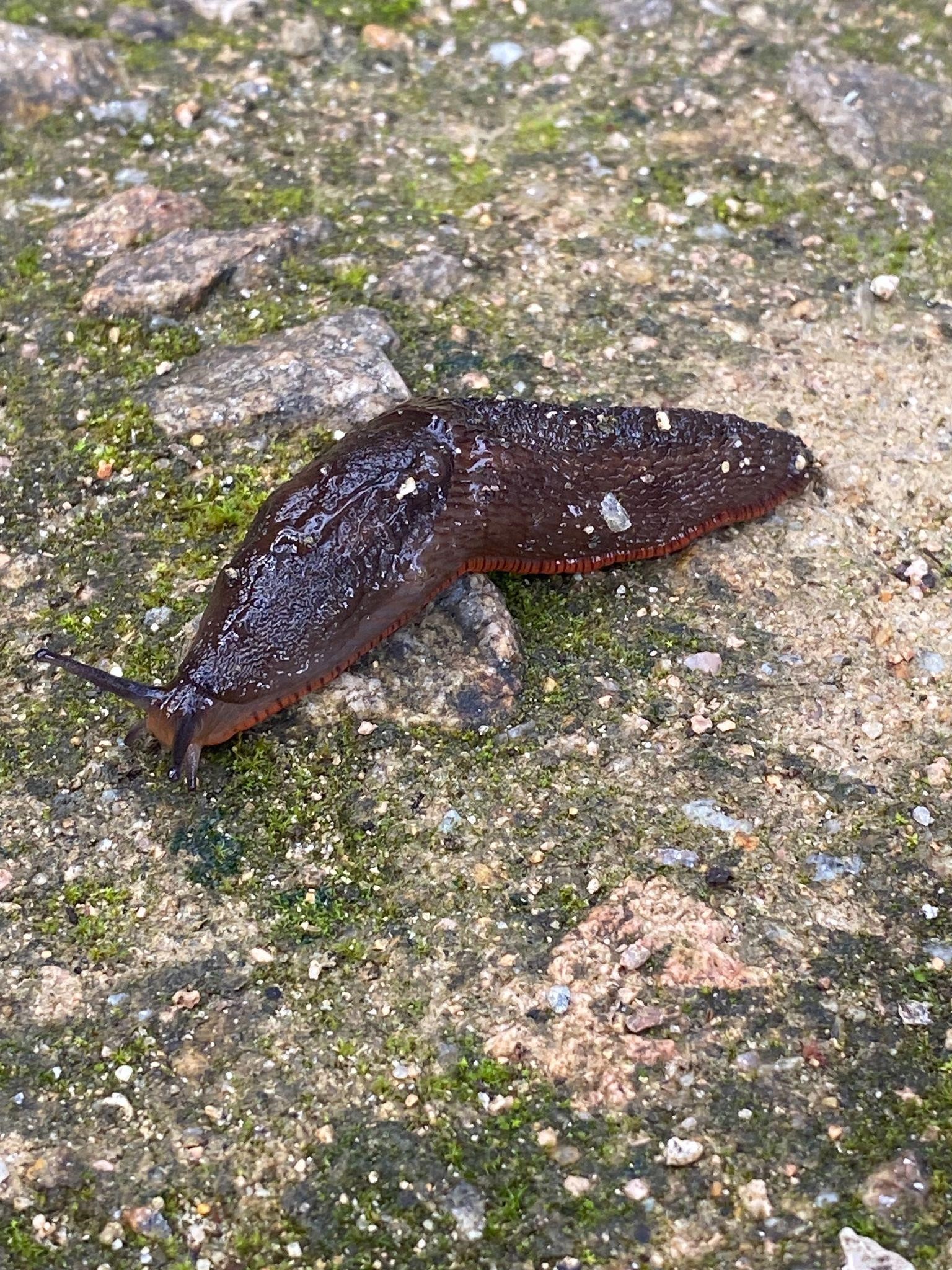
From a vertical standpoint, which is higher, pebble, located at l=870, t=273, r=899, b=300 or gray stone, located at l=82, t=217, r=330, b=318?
gray stone, located at l=82, t=217, r=330, b=318

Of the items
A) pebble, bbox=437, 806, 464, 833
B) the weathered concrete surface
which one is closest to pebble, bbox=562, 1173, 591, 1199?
the weathered concrete surface

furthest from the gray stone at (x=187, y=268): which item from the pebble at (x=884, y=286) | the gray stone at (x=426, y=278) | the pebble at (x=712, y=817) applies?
the pebble at (x=712, y=817)

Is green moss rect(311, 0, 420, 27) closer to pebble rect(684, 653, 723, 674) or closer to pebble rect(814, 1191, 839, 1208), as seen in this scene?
pebble rect(684, 653, 723, 674)

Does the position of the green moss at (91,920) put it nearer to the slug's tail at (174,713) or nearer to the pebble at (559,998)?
the slug's tail at (174,713)

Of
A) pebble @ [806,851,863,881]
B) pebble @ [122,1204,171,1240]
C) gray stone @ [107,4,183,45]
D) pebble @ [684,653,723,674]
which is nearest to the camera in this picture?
pebble @ [122,1204,171,1240]

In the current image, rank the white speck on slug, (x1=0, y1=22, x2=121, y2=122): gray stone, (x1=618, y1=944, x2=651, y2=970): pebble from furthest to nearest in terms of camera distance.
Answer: (x1=0, y1=22, x2=121, y2=122): gray stone < the white speck on slug < (x1=618, y1=944, x2=651, y2=970): pebble

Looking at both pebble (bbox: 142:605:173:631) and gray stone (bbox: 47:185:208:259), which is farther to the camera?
gray stone (bbox: 47:185:208:259)

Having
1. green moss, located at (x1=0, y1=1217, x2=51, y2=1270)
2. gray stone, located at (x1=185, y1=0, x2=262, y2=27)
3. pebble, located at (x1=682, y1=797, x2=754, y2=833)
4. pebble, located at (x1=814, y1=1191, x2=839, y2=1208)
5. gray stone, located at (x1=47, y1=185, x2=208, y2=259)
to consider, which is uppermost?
gray stone, located at (x1=185, y1=0, x2=262, y2=27)
